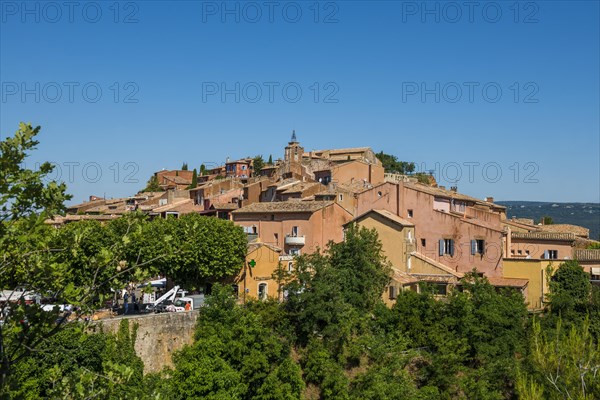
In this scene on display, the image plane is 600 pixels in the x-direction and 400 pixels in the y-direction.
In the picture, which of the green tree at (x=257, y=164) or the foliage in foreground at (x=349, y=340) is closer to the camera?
the foliage in foreground at (x=349, y=340)

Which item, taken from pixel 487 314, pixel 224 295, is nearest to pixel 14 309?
pixel 224 295

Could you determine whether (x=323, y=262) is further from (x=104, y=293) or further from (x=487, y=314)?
(x=104, y=293)

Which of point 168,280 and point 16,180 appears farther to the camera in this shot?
point 168,280

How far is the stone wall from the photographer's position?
25719 mm

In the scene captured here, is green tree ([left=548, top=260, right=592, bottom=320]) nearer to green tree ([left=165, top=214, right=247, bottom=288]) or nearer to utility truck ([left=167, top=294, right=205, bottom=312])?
green tree ([left=165, top=214, right=247, bottom=288])

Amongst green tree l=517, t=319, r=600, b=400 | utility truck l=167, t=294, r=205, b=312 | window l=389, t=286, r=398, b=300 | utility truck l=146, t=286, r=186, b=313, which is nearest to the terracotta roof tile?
window l=389, t=286, r=398, b=300

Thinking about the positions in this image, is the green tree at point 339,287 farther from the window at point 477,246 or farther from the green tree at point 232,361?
the window at point 477,246

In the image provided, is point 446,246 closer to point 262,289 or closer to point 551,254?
point 551,254

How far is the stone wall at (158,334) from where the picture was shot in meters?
25.7

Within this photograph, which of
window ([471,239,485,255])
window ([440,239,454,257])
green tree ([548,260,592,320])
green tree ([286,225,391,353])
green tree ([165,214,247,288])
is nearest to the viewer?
green tree ([286,225,391,353])

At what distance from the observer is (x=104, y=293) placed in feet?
26.4

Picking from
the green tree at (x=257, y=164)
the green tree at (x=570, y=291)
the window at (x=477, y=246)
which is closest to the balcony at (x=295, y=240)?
the window at (x=477, y=246)

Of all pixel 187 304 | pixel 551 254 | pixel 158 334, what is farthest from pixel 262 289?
pixel 551 254

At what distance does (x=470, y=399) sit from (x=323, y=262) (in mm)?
9072
